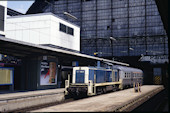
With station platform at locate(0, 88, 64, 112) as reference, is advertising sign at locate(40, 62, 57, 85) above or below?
above

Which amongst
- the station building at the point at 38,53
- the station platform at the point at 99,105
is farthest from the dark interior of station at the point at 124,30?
the station platform at the point at 99,105

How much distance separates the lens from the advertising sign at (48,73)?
28850 millimetres

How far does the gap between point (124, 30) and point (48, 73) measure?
39.1 m

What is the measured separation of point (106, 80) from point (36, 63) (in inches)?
343

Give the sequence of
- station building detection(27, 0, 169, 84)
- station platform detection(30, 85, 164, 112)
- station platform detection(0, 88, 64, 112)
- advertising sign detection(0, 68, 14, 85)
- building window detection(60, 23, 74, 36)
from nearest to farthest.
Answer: station platform detection(30, 85, 164, 112)
station platform detection(0, 88, 64, 112)
advertising sign detection(0, 68, 14, 85)
building window detection(60, 23, 74, 36)
station building detection(27, 0, 169, 84)

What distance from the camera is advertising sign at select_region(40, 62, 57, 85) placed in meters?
28.9

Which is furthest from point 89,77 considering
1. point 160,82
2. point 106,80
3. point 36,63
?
point 160,82

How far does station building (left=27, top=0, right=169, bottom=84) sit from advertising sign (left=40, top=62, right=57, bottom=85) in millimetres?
33139

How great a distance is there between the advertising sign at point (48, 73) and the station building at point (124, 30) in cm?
3314

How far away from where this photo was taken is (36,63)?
2786cm

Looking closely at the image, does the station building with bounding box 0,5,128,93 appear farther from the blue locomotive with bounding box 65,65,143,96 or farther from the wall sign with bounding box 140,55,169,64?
the wall sign with bounding box 140,55,169,64

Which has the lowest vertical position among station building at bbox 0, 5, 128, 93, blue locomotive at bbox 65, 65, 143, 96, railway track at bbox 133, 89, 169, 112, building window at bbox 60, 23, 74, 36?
railway track at bbox 133, 89, 169, 112

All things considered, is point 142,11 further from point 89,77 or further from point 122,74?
point 89,77

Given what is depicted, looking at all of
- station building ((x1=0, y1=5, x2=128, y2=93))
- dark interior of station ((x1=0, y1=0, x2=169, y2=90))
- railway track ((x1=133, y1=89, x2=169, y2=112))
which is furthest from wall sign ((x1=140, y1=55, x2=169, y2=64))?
railway track ((x1=133, y1=89, x2=169, y2=112))
